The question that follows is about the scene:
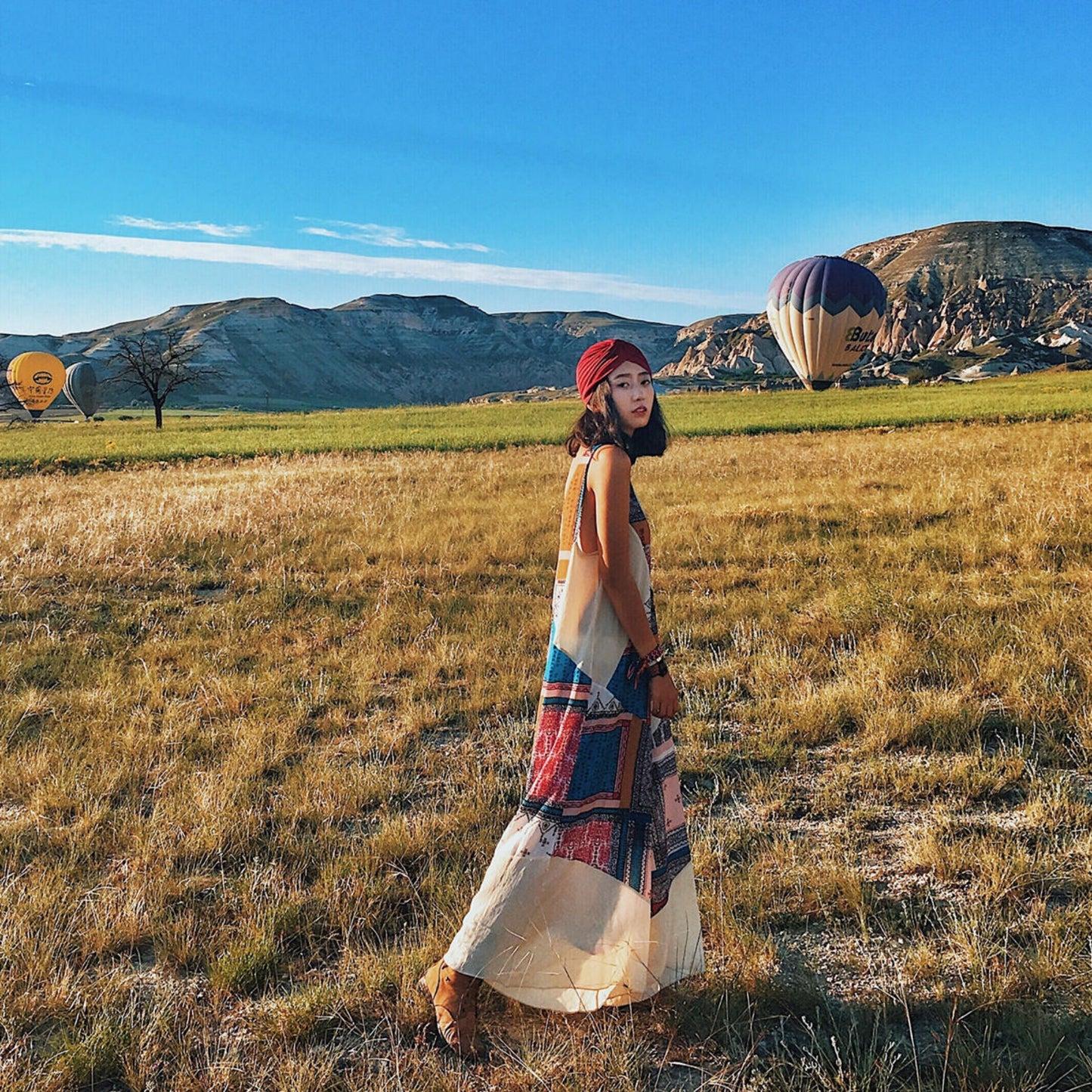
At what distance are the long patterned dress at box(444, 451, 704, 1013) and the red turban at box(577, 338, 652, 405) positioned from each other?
0.25 meters

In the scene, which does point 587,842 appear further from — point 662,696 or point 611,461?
point 611,461

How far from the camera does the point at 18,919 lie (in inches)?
131

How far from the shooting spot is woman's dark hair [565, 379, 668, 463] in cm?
276

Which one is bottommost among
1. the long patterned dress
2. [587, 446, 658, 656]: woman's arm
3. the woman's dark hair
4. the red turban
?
the long patterned dress

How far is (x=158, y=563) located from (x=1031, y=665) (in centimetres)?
999

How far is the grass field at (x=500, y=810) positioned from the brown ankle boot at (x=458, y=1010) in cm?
6

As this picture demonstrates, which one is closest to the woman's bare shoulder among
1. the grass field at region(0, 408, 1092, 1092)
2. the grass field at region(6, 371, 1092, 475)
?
the grass field at region(0, 408, 1092, 1092)

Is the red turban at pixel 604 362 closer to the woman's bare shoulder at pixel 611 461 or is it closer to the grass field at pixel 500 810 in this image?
the woman's bare shoulder at pixel 611 461

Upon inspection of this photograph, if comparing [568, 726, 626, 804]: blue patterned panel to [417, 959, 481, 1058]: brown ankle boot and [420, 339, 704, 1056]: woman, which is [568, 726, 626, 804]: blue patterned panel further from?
[417, 959, 481, 1058]: brown ankle boot

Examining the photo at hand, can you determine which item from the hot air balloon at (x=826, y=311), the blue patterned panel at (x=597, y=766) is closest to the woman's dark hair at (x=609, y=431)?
the blue patterned panel at (x=597, y=766)

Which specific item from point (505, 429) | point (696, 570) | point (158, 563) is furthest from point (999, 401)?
point (158, 563)

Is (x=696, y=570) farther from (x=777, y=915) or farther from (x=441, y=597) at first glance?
(x=777, y=915)

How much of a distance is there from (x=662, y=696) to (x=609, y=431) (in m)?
0.93

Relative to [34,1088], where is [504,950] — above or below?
above
